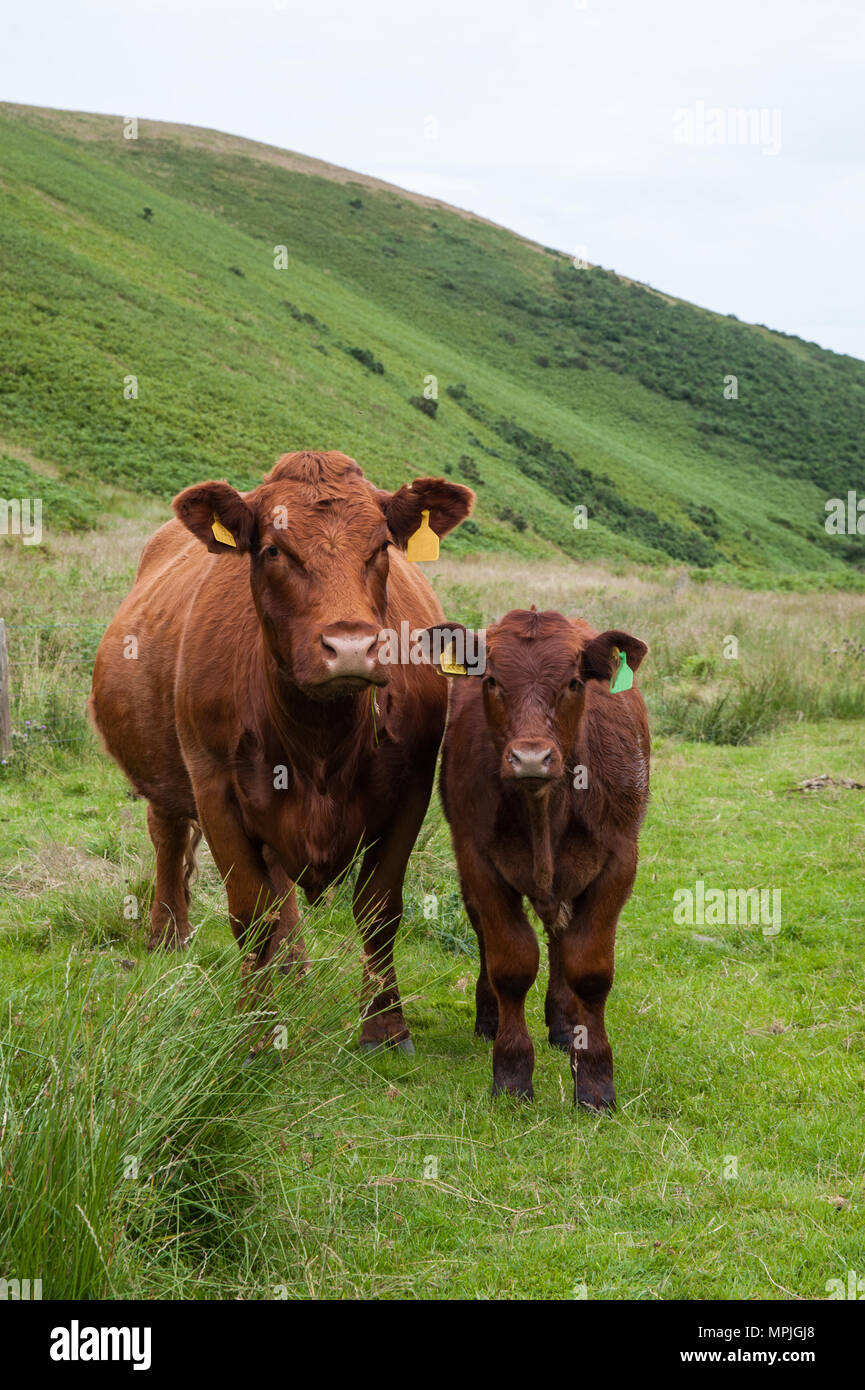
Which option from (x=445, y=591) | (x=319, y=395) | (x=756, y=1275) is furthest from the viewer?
(x=319, y=395)

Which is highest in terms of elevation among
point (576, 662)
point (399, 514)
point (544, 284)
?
point (544, 284)

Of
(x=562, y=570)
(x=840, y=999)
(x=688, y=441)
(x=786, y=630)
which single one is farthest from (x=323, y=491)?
(x=688, y=441)

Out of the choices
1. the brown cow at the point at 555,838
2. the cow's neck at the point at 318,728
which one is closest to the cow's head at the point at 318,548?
the cow's neck at the point at 318,728

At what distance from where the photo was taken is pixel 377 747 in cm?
516

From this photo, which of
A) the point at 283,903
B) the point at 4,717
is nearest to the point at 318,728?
the point at 283,903

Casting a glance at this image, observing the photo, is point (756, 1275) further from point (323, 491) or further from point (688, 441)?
point (688, 441)

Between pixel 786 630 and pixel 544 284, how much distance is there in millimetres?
76582

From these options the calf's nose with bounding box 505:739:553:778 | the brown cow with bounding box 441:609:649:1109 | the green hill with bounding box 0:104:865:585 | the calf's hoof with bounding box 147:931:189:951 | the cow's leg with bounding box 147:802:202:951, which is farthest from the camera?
the green hill with bounding box 0:104:865:585

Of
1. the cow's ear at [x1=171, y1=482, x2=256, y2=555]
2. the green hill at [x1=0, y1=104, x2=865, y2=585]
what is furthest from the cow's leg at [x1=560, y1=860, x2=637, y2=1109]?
the green hill at [x1=0, y1=104, x2=865, y2=585]

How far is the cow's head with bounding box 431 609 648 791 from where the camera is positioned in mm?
4496

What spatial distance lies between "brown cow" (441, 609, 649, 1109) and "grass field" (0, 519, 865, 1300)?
316 mm

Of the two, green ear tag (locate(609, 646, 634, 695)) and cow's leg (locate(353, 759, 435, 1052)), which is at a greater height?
green ear tag (locate(609, 646, 634, 695))

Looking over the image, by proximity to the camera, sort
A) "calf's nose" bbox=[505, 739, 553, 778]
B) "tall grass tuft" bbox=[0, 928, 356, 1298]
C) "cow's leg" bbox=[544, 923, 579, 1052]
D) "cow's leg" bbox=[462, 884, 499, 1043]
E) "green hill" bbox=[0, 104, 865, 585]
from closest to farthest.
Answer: "tall grass tuft" bbox=[0, 928, 356, 1298]
"calf's nose" bbox=[505, 739, 553, 778]
"cow's leg" bbox=[544, 923, 579, 1052]
"cow's leg" bbox=[462, 884, 499, 1043]
"green hill" bbox=[0, 104, 865, 585]

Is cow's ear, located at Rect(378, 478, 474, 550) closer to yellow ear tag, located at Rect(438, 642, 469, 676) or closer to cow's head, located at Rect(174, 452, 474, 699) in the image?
cow's head, located at Rect(174, 452, 474, 699)
